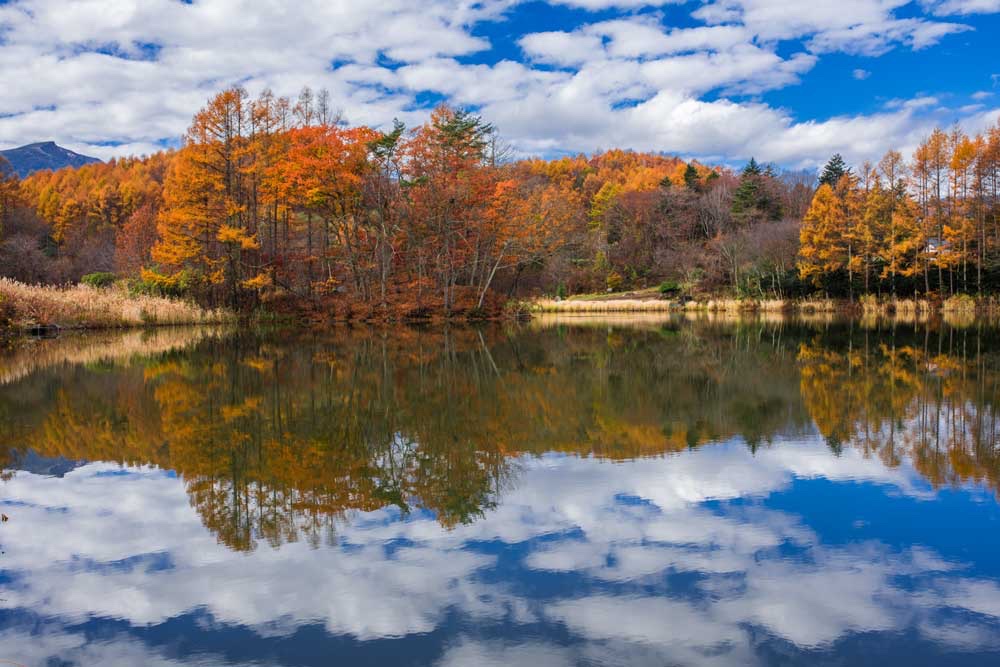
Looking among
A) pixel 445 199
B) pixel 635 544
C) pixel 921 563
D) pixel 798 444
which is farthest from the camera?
pixel 445 199

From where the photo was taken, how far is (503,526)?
4957 mm

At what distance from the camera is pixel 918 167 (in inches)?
1448

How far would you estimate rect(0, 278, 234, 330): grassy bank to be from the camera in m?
22.9

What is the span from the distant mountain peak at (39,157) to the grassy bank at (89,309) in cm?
15679

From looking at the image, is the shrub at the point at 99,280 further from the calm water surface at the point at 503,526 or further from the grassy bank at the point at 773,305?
the calm water surface at the point at 503,526

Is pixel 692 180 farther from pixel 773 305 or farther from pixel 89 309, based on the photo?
pixel 89 309

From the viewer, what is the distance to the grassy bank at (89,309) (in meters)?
22.9

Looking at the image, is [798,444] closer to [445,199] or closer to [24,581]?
[24,581]

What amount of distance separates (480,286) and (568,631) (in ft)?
108

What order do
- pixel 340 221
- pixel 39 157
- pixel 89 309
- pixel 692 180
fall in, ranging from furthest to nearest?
1. pixel 39 157
2. pixel 692 180
3. pixel 340 221
4. pixel 89 309

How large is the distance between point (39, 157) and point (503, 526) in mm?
202431

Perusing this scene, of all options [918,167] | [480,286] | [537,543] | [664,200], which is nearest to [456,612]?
[537,543]

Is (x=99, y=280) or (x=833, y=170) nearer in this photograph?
(x=99, y=280)

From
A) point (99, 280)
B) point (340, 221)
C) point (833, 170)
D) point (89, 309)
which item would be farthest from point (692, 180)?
point (89, 309)
